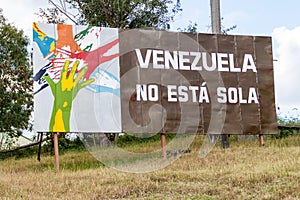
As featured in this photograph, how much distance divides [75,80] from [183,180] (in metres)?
4.32

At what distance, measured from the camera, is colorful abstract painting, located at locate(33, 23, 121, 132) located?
632 inches

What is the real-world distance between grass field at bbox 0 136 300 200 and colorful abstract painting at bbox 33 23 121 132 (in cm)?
121

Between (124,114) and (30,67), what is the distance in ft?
33.9

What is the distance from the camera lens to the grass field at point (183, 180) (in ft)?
40.0

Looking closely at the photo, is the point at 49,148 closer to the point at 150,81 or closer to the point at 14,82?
the point at 14,82

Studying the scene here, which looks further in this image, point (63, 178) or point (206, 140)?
point (206, 140)

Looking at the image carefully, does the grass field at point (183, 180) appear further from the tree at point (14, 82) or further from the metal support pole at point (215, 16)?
the tree at point (14, 82)

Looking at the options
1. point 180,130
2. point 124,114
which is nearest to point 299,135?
point 180,130

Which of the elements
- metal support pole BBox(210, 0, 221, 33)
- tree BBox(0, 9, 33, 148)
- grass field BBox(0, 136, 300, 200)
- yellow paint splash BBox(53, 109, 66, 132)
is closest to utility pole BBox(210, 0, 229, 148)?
metal support pole BBox(210, 0, 221, 33)

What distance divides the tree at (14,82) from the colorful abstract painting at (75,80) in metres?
8.88

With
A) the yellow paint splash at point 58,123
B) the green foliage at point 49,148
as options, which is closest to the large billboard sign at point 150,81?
the yellow paint splash at point 58,123

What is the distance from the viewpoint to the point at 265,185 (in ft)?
40.9

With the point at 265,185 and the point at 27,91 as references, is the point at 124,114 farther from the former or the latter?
the point at 27,91

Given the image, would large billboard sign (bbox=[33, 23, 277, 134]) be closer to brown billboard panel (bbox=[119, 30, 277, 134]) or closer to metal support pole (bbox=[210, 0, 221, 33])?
brown billboard panel (bbox=[119, 30, 277, 134])
